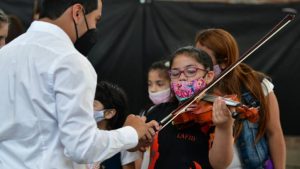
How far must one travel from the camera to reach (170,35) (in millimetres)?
3977

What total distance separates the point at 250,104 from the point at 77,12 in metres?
1.03

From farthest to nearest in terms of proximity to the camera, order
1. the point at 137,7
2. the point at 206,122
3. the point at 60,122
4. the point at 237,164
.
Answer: the point at 137,7 < the point at 237,164 < the point at 206,122 < the point at 60,122

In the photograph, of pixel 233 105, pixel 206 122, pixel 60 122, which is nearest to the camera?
pixel 60 122

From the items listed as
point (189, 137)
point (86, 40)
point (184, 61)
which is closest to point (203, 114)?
point (189, 137)

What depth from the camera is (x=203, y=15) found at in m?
4.00

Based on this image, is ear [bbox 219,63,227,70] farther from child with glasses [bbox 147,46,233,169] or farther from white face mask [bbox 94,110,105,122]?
white face mask [bbox 94,110,105,122]

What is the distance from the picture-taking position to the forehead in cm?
199

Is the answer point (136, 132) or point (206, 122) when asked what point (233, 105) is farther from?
point (136, 132)

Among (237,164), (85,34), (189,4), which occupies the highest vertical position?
(85,34)

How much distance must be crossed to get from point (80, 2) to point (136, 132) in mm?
452

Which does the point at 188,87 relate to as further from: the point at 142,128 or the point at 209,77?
the point at 142,128

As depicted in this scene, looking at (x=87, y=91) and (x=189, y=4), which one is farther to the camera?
(x=189, y=4)

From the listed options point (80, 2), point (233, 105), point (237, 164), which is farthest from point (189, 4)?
point (80, 2)

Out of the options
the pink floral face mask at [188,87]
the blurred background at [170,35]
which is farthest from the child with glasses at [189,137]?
the blurred background at [170,35]
